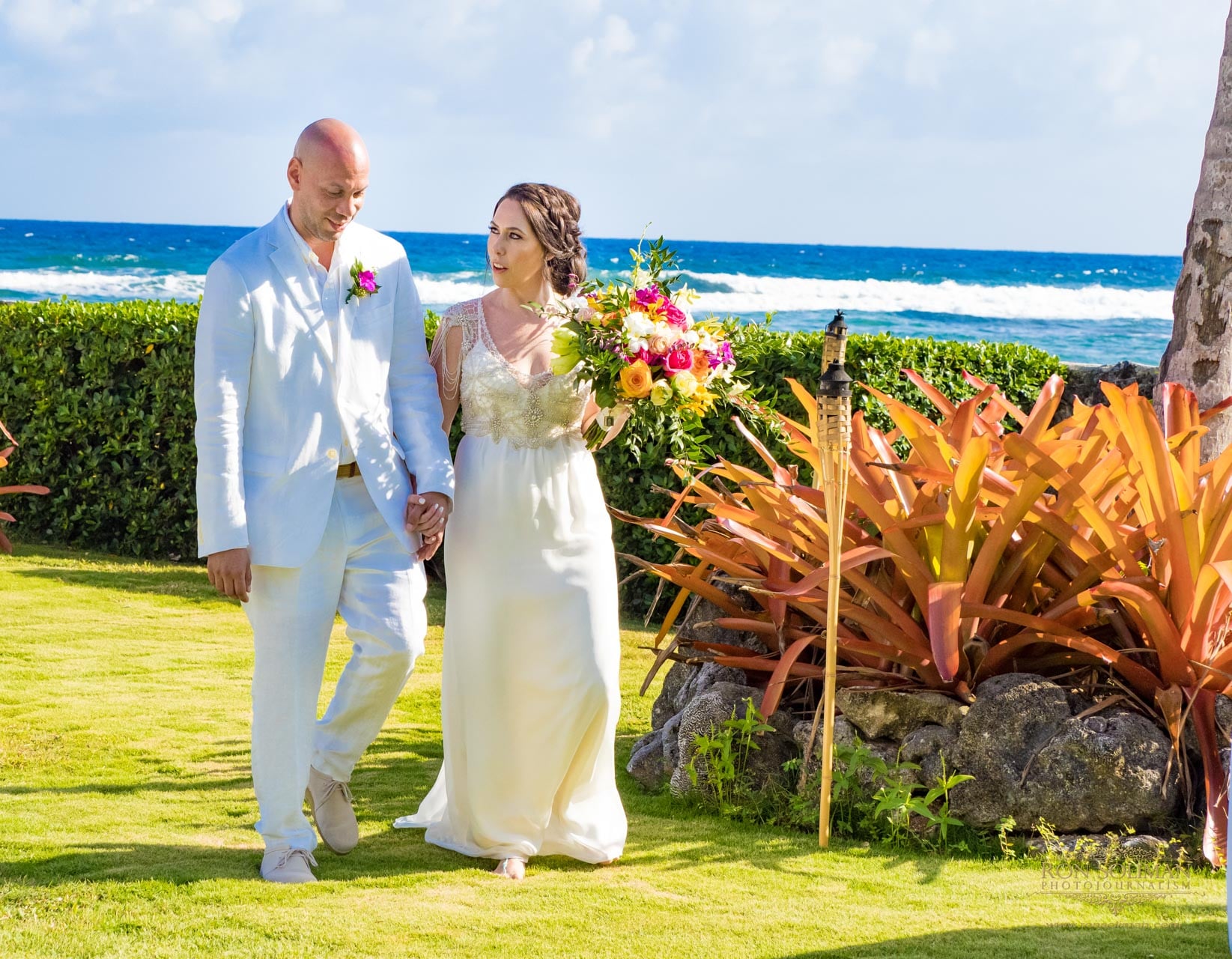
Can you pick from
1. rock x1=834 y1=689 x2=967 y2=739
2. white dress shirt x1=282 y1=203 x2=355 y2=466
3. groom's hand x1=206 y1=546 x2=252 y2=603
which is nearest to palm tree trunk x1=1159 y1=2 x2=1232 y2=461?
rock x1=834 y1=689 x2=967 y2=739

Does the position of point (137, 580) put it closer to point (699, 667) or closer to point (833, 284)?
point (699, 667)

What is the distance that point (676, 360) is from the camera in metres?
4.05

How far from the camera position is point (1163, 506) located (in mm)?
4219

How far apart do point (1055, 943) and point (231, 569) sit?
2.48m

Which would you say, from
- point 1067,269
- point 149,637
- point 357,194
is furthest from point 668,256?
point 1067,269

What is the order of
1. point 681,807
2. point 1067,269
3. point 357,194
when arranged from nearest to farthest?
point 357,194 → point 681,807 → point 1067,269

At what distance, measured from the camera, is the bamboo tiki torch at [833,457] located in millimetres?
3799

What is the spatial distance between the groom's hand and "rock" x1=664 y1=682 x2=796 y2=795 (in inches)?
70.5

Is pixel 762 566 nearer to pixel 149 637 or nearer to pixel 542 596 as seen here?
pixel 542 596

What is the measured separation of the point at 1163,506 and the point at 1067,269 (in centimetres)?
5621

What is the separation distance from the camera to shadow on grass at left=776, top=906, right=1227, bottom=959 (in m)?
3.32

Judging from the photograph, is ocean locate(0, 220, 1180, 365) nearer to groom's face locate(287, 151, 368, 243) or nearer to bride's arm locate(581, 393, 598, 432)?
bride's arm locate(581, 393, 598, 432)

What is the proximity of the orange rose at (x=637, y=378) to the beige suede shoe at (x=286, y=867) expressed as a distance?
5.64ft

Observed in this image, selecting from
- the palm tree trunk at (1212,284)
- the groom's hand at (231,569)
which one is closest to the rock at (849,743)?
the groom's hand at (231,569)
